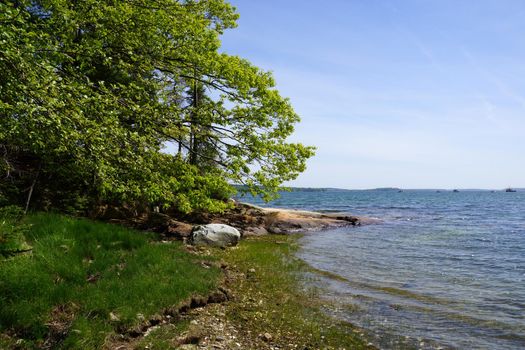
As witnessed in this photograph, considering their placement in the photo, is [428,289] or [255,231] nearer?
[428,289]

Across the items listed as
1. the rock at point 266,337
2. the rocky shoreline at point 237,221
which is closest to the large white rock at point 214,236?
the rocky shoreline at point 237,221

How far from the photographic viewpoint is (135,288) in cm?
955

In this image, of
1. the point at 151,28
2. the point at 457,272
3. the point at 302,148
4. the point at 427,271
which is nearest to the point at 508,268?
the point at 457,272

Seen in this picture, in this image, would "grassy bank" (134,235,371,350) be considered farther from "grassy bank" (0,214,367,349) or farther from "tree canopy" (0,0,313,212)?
"tree canopy" (0,0,313,212)

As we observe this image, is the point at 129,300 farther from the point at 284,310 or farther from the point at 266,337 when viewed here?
the point at 284,310

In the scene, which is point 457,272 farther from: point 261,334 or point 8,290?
point 8,290

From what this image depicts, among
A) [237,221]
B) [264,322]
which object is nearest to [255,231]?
[237,221]

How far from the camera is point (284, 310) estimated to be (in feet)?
36.2

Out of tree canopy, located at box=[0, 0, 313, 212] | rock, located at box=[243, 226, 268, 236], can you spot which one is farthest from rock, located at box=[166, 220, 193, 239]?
rock, located at box=[243, 226, 268, 236]

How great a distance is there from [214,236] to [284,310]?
919cm

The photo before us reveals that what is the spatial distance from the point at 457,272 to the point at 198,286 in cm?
1352

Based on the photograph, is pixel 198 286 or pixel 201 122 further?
pixel 201 122

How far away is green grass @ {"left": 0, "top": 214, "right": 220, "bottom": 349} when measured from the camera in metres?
7.39

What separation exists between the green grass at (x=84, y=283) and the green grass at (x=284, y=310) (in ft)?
4.46
